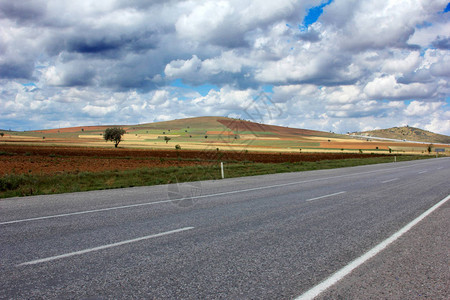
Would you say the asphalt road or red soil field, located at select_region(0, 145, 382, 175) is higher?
the asphalt road

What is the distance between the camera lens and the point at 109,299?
3.61 m

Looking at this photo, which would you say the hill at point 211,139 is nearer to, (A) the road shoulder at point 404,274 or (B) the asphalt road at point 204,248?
(B) the asphalt road at point 204,248

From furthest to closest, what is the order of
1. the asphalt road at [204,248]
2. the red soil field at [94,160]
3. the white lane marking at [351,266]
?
the red soil field at [94,160] < the asphalt road at [204,248] < the white lane marking at [351,266]

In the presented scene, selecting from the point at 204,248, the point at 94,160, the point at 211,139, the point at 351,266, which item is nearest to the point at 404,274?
the point at 351,266

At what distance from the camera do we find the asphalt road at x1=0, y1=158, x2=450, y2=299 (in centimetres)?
391

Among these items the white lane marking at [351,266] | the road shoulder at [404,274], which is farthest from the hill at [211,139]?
the road shoulder at [404,274]

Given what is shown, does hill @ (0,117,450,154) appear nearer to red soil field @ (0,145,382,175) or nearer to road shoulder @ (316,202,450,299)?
red soil field @ (0,145,382,175)

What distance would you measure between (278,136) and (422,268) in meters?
119

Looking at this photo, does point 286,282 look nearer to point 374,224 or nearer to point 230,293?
point 230,293

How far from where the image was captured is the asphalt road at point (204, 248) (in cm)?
391

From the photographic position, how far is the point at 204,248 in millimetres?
5270

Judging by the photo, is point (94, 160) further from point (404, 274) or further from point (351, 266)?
point (404, 274)

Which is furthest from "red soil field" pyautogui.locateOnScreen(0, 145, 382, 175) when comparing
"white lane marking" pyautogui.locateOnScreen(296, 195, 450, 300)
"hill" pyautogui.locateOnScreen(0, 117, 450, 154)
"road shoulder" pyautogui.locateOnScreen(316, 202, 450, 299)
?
"road shoulder" pyautogui.locateOnScreen(316, 202, 450, 299)

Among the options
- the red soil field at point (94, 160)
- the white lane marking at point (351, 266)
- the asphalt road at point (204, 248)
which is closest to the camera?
the white lane marking at point (351, 266)
